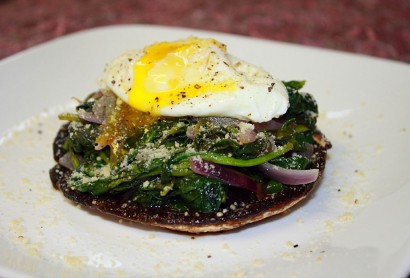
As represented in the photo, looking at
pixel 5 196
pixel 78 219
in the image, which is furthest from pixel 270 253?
pixel 5 196

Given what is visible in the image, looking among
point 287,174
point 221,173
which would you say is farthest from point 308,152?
point 221,173

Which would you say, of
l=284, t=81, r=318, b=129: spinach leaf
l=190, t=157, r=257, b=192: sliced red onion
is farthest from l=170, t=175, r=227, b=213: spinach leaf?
l=284, t=81, r=318, b=129: spinach leaf

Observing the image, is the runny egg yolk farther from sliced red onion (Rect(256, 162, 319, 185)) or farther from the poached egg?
sliced red onion (Rect(256, 162, 319, 185))

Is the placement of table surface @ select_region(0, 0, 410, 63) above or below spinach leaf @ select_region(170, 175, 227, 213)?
above

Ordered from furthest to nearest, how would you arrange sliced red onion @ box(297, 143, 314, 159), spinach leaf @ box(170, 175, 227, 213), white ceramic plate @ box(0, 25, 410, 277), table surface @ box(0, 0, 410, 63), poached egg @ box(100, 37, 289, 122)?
table surface @ box(0, 0, 410, 63) → sliced red onion @ box(297, 143, 314, 159) → poached egg @ box(100, 37, 289, 122) → spinach leaf @ box(170, 175, 227, 213) → white ceramic plate @ box(0, 25, 410, 277)

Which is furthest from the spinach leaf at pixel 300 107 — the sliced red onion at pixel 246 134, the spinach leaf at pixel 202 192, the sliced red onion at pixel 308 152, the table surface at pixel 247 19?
the table surface at pixel 247 19

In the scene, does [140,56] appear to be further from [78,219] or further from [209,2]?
[209,2]

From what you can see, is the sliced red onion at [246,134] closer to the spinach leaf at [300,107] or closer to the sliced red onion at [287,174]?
the sliced red onion at [287,174]

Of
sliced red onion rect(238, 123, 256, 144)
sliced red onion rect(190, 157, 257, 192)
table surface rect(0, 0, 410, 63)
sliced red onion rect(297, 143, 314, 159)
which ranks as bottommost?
sliced red onion rect(190, 157, 257, 192)
